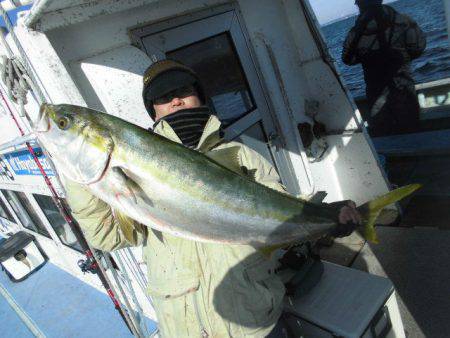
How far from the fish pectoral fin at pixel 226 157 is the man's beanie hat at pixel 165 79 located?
630mm

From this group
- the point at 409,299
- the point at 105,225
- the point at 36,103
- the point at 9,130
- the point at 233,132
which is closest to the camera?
the point at 105,225

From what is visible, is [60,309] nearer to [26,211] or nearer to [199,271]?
[26,211]

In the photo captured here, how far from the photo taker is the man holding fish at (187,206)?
62.9 inches

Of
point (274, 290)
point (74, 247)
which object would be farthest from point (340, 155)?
point (74, 247)

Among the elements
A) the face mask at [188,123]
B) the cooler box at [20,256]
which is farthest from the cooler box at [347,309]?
the cooler box at [20,256]

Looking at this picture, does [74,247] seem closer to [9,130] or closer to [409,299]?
[9,130]

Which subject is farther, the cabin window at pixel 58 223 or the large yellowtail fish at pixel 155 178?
the cabin window at pixel 58 223

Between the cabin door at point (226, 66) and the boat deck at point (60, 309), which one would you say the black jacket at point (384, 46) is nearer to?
the cabin door at point (226, 66)

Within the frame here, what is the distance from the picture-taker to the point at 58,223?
16.8 feet

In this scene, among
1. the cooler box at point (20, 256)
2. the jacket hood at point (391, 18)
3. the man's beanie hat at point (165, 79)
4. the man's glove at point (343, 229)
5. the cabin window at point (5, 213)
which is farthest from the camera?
the cabin window at point (5, 213)

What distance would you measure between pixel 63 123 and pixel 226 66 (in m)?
2.68

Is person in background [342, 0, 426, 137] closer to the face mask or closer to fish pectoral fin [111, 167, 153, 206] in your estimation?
the face mask

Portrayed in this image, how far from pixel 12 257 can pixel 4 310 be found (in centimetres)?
98

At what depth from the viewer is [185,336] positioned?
2.08 metres
